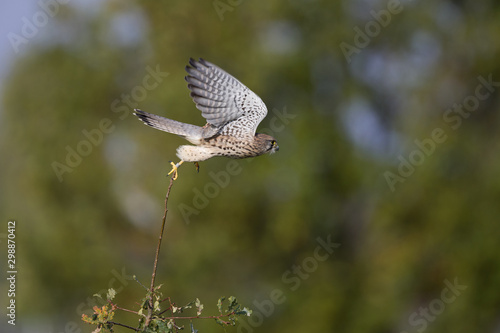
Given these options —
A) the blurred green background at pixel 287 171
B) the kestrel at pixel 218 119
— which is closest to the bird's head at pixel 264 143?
the kestrel at pixel 218 119

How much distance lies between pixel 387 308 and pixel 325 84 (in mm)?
4076

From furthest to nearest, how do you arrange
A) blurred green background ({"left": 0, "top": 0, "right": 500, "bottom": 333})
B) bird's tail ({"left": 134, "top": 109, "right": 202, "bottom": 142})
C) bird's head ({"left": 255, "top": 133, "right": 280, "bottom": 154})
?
blurred green background ({"left": 0, "top": 0, "right": 500, "bottom": 333}), bird's head ({"left": 255, "top": 133, "right": 280, "bottom": 154}), bird's tail ({"left": 134, "top": 109, "right": 202, "bottom": 142})

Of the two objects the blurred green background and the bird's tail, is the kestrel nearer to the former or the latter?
the bird's tail

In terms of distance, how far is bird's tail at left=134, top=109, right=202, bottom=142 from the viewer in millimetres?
4314

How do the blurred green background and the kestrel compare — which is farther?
the blurred green background

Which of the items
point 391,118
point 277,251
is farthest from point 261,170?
point 391,118

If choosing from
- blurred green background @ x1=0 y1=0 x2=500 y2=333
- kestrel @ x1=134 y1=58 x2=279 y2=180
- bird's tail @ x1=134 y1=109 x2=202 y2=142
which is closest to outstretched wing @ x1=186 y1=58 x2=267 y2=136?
kestrel @ x1=134 y1=58 x2=279 y2=180

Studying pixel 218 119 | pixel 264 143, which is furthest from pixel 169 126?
pixel 264 143

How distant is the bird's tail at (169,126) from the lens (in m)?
4.31

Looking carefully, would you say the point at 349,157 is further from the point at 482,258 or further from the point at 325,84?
the point at 482,258

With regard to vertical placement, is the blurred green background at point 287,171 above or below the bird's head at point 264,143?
above

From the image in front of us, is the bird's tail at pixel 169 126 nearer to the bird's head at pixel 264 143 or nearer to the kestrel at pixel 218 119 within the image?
the kestrel at pixel 218 119

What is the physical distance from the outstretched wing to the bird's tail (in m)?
0.12

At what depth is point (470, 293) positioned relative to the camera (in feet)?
38.6
